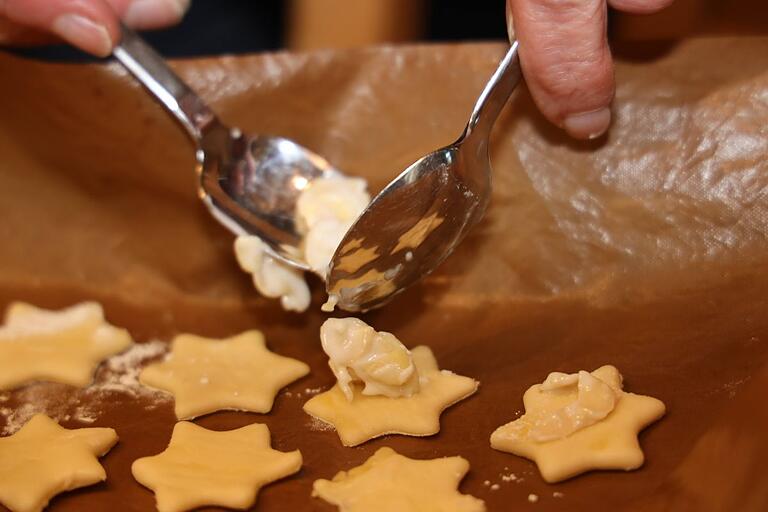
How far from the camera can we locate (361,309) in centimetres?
82

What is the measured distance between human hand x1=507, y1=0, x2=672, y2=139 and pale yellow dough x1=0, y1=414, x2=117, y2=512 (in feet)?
1.45

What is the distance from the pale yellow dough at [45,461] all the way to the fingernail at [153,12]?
0.44 metres

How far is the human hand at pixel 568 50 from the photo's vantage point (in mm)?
761

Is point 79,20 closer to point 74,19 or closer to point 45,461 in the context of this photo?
point 74,19

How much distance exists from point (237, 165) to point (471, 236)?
233mm

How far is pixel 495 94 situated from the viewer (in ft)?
2.63

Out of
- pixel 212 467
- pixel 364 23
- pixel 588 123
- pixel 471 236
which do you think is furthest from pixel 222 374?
pixel 364 23

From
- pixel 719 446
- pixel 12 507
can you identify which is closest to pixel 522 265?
pixel 719 446

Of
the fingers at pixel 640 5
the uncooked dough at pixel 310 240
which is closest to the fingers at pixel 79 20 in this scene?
the uncooked dough at pixel 310 240

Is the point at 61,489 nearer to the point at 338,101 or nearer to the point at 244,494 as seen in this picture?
the point at 244,494

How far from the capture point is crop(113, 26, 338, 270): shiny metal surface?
2.94ft

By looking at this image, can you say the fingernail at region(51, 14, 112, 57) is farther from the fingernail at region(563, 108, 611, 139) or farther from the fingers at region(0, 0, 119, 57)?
the fingernail at region(563, 108, 611, 139)

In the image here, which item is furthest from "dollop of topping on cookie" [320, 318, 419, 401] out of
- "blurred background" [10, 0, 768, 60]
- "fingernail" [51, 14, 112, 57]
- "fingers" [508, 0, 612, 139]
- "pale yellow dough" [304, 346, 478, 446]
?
"blurred background" [10, 0, 768, 60]

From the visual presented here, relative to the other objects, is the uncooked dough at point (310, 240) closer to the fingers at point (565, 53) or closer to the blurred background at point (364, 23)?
the fingers at point (565, 53)
